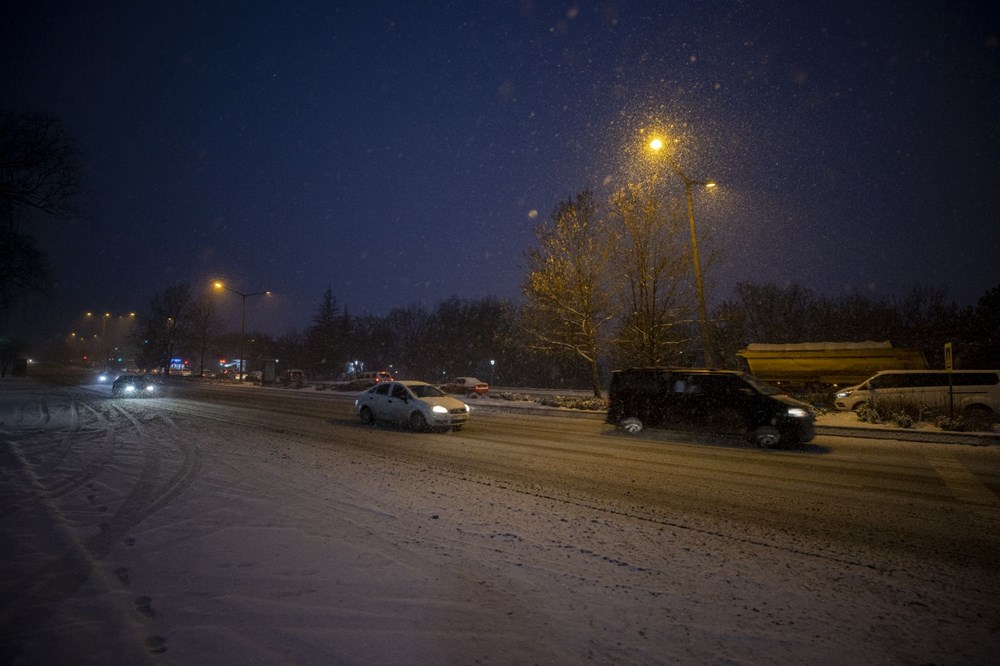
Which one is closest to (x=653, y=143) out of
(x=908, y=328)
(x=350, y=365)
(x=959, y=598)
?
(x=959, y=598)

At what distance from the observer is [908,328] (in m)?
44.6

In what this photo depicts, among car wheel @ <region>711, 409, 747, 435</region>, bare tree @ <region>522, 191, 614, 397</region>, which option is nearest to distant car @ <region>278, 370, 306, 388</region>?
bare tree @ <region>522, 191, 614, 397</region>

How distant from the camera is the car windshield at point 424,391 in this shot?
49.7 ft

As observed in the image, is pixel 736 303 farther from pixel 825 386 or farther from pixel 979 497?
pixel 979 497

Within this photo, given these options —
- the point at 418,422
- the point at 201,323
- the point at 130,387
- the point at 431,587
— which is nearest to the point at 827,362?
the point at 418,422

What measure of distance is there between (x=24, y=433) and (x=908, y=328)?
2350 inches

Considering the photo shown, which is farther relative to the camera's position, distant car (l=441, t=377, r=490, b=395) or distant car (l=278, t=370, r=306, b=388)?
distant car (l=278, t=370, r=306, b=388)

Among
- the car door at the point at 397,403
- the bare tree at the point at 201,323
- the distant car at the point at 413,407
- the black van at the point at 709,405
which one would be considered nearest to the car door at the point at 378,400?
the distant car at the point at 413,407

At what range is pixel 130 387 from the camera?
3044 cm

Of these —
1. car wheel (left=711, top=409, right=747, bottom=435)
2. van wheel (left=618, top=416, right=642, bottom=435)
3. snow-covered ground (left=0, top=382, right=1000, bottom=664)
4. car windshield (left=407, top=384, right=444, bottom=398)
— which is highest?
car windshield (left=407, top=384, right=444, bottom=398)

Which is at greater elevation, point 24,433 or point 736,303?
point 736,303

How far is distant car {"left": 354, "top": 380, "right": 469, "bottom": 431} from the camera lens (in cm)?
1421

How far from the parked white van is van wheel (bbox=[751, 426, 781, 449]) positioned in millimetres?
9343

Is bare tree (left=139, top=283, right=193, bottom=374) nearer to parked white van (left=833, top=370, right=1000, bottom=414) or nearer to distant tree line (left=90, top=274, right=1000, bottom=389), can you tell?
distant tree line (left=90, top=274, right=1000, bottom=389)
